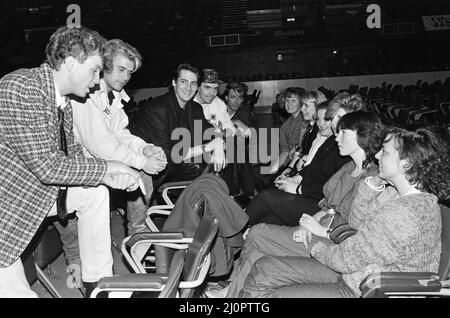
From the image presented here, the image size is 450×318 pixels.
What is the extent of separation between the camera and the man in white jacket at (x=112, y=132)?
2.50 meters

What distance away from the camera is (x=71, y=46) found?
1882 millimetres

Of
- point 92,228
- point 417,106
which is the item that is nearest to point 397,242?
point 92,228

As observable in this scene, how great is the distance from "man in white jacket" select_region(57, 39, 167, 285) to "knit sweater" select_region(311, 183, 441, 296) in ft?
4.19

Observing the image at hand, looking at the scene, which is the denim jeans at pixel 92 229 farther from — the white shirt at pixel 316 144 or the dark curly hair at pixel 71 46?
the white shirt at pixel 316 144

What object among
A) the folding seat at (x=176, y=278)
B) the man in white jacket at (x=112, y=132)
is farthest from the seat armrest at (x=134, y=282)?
the man in white jacket at (x=112, y=132)

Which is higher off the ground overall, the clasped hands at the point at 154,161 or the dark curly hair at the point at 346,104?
the dark curly hair at the point at 346,104

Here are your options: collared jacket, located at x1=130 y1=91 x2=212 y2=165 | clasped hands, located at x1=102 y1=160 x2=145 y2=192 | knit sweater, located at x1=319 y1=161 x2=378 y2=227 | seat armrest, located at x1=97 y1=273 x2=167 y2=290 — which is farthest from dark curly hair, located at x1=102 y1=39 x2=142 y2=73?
seat armrest, located at x1=97 y1=273 x2=167 y2=290

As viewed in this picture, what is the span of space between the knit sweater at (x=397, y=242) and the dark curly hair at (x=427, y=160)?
0.21ft

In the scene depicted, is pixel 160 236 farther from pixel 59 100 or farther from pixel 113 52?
pixel 113 52

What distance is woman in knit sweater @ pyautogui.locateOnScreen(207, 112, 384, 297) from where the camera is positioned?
2.45m

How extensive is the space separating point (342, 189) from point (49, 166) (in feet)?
4.99

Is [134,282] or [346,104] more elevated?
[346,104]

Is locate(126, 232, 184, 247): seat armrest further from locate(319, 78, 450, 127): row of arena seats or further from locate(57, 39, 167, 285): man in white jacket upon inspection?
locate(319, 78, 450, 127): row of arena seats

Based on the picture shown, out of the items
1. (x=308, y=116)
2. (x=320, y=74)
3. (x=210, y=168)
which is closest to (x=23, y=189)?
(x=210, y=168)
